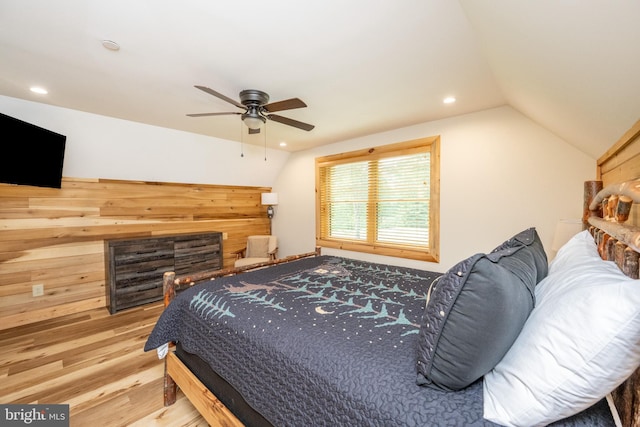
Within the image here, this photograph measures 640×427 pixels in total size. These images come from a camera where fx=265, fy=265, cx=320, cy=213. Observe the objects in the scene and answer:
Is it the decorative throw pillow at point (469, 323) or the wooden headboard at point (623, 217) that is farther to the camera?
the decorative throw pillow at point (469, 323)

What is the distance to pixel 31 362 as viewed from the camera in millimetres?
2439

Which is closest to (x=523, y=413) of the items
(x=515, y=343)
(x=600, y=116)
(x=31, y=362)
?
(x=515, y=343)

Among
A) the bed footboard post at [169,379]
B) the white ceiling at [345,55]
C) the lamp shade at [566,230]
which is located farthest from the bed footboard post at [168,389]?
the lamp shade at [566,230]

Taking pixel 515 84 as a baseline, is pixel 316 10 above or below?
above

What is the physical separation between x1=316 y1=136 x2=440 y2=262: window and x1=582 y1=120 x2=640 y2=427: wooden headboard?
5.23 feet

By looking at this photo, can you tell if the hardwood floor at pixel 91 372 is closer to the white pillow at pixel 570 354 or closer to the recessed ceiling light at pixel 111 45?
the white pillow at pixel 570 354

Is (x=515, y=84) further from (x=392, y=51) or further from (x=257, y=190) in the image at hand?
(x=257, y=190)

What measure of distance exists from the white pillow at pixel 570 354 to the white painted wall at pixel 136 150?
156 inches

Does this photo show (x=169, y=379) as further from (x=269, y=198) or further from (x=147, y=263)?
(x=269, y=198)

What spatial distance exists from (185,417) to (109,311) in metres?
2.48

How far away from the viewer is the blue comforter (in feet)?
2.98

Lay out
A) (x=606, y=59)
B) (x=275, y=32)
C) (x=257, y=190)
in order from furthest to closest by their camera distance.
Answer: (x=257, y=190), (x=275, y=32), (x=606, y=59)

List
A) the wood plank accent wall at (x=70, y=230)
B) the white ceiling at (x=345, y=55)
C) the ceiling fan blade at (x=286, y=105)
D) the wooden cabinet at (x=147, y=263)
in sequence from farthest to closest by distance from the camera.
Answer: the wooden cabinet at (x=147, y=263), the wood plank accent wall at (x=70, y=230), the ceiling fan blade at (x=286, y=105), the white ceiling at (x=345, y=55)

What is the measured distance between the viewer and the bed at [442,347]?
27.1 inches
